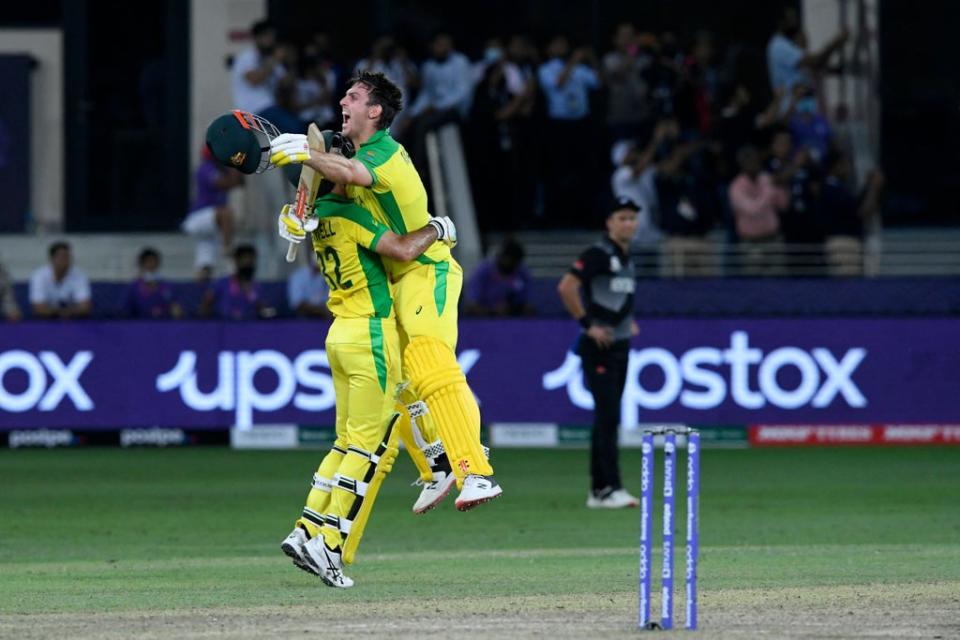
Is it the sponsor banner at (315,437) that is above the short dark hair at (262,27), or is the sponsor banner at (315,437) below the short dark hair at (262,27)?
below

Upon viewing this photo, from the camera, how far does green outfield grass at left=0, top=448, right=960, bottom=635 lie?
962 centimetres

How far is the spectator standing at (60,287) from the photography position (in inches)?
750

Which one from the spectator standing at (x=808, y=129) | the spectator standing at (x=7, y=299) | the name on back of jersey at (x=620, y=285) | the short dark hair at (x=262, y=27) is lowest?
the spectator standing at (x=7, y=299)

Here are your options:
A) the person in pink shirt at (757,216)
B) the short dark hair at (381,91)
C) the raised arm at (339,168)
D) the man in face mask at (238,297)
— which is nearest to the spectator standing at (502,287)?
the man in face mask at (238,297)

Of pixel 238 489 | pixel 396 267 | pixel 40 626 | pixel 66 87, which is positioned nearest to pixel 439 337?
pixel 396 267

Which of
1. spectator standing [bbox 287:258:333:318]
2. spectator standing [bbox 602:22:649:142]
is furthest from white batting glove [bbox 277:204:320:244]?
spectator standing [bbox 602:22:649:142]

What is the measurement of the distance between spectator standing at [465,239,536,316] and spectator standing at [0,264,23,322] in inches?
176

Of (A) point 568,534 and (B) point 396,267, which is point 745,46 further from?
(B) point 396,267

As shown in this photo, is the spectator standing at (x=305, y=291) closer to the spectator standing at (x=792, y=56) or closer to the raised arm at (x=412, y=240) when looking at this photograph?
the spectator standing at (x=792, y=56)

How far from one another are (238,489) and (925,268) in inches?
396

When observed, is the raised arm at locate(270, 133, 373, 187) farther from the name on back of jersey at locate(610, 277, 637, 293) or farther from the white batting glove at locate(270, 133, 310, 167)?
the name on back of jersey at locate(610, 277, 637, 293)

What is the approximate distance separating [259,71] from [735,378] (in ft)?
20.5

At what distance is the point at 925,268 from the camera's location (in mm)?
22312

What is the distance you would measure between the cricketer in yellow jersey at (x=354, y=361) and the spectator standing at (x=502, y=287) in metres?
9.59
